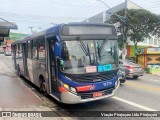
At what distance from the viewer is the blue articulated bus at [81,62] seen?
7613 mm

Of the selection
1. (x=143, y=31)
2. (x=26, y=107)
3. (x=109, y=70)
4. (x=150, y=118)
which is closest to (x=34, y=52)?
(x=26, y=107)

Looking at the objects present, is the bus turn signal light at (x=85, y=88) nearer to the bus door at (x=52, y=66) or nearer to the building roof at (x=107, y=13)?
the bus door at (x=52, y=66)

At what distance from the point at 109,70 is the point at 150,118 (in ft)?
6.69

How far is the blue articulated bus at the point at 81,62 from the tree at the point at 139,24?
29044 mm

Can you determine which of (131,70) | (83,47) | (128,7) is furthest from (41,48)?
(128,7)

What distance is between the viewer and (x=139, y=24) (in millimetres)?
37625

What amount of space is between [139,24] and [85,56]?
104 ft

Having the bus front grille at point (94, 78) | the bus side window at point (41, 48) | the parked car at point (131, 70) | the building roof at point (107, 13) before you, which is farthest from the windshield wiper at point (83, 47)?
the building roof at point (107, 13)

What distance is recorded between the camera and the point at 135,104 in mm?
9000

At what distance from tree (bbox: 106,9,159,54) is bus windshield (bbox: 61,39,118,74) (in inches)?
1150

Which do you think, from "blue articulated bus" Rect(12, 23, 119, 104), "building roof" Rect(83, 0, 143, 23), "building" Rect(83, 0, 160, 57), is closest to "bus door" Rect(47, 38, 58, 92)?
"blue articulated bus" Rect(12, 23, 119, 104)

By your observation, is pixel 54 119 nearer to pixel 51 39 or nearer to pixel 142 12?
pixel 51 39

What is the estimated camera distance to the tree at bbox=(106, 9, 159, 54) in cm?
3700

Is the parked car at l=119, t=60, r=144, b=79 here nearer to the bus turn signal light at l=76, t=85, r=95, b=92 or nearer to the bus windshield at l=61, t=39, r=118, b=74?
the bus windshield at l=61, t=39, r=118, b=74
